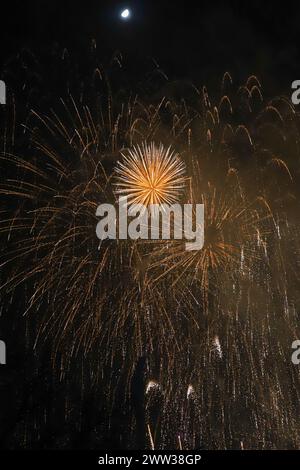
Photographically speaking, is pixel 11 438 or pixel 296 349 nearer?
pixel 296 349

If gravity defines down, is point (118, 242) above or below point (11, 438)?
above

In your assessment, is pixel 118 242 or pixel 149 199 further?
pixel 118 242

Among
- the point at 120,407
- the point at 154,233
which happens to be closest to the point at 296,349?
the point at 154,233

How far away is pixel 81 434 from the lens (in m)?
23.6

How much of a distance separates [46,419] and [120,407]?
2937 mm

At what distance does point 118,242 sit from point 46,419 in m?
11.6

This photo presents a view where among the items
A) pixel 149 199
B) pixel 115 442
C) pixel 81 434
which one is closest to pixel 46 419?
pixel 81 434
